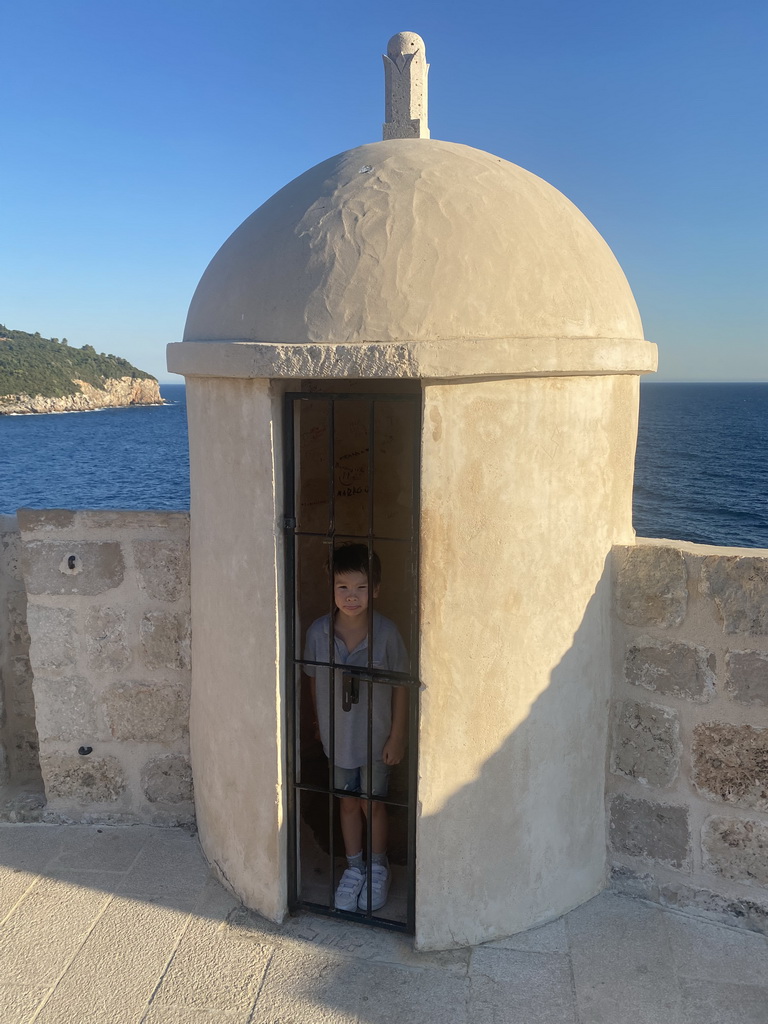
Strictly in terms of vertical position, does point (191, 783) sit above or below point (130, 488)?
above

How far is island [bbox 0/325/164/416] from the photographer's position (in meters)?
104

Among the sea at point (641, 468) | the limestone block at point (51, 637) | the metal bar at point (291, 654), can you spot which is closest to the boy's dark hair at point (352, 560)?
the metal bar at point (291, 654)

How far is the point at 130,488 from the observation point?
59.1 m

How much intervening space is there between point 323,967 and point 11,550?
2.47 metres

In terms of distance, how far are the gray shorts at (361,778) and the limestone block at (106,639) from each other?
3.82ft

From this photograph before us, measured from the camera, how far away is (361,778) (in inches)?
146

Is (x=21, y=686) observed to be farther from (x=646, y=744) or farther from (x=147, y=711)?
(x=646, y=744)

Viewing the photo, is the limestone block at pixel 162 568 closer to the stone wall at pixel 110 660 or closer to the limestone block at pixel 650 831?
the stone wall at pixel 110 660

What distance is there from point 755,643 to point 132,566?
274cm

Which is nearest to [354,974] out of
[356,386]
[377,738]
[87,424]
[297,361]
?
[377,738]

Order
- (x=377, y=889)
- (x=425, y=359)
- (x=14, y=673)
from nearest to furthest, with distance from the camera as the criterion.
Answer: (x=425, y=359) < (x=377, y=889) < (x=14, y=673)

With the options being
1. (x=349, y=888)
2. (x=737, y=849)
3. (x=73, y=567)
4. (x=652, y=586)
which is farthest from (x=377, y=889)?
(x=73, y=567)

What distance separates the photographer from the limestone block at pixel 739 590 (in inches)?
120

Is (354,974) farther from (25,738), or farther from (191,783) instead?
(25,738)
